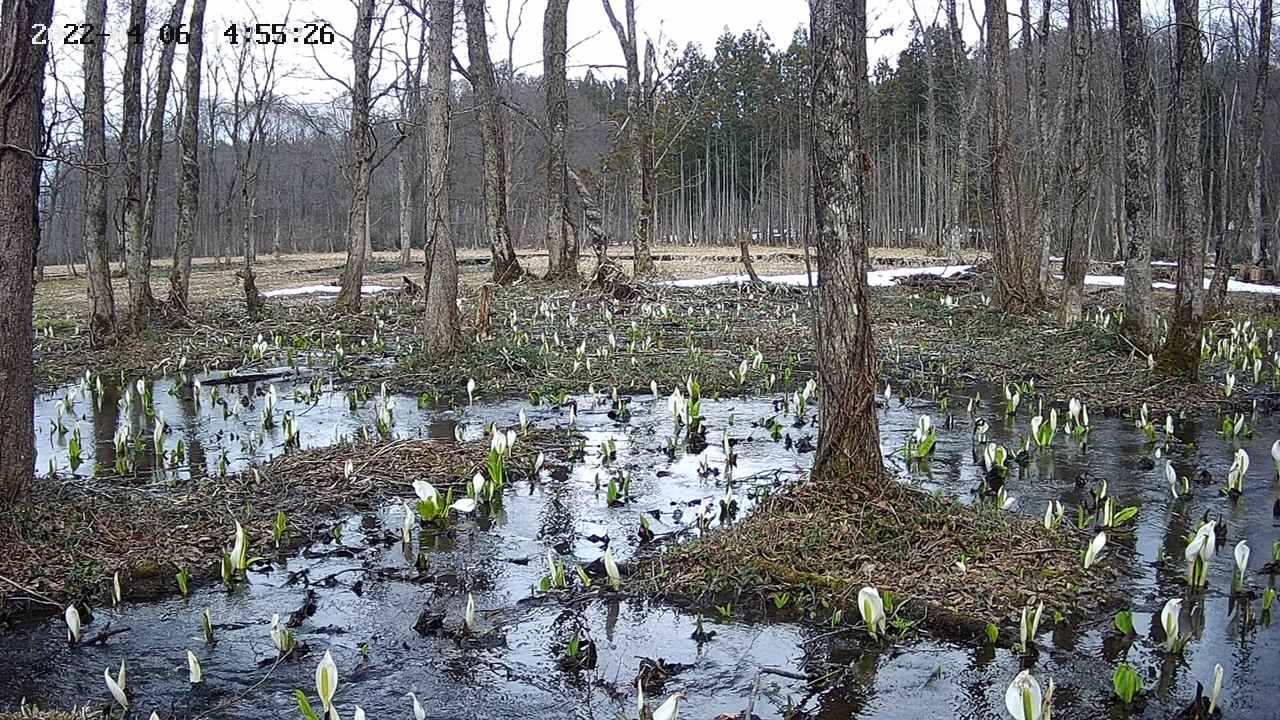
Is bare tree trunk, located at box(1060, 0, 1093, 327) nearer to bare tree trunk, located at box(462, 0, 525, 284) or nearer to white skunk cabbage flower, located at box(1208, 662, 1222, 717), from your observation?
white skunk cabbage flower, located at box(1208, 662, 1222, 717)

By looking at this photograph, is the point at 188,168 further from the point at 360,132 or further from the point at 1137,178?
the point at 1137,178

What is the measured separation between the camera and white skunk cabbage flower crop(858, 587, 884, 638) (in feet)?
14.0

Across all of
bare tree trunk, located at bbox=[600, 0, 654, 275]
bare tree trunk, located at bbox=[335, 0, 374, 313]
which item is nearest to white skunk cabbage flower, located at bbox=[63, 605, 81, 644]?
bare tree trunk, located at bbox=[335, 0, 374, 313]

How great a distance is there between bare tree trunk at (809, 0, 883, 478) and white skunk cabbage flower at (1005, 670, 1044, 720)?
87.0 inches

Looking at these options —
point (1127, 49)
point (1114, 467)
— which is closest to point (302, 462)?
point (1114, 467)

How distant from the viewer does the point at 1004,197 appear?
15805 mm

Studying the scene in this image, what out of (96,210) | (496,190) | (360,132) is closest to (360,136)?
(360,132)

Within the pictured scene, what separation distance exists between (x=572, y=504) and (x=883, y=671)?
302cm

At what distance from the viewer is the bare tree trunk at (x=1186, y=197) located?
32.6 ft

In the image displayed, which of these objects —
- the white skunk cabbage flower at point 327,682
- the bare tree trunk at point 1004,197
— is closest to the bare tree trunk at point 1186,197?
the bare tree trunk at point 1004,197

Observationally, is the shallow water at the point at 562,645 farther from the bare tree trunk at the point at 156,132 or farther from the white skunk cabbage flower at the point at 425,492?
the bare tree trunk at the point at 156,132

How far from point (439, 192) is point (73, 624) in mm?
7491

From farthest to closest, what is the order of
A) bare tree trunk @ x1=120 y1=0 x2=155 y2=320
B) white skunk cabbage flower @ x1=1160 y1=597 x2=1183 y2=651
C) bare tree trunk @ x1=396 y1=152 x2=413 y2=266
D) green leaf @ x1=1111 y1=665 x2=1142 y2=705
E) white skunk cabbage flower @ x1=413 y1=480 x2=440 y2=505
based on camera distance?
1. bare tree trunk @ x1=396 y1=152 x2=413 y2=266
2. bare tree trunk @ x1=120 y1=0 x2=155 y2=320
3. white skunk cabbage flower @ x1=413 y1=480 x2=440 y2=505
4. white skunk cabbage flower @ x1=1160 y1=597 x2=1183 y2=651
5. green leaf @ x1=1111 y1=665 x2=1142 y2=705

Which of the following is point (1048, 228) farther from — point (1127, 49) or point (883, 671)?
point (883, 671)
